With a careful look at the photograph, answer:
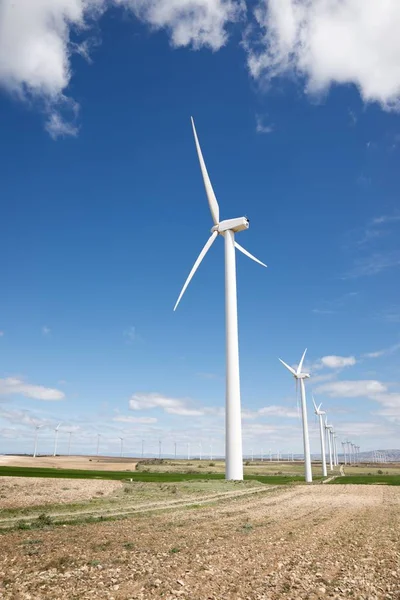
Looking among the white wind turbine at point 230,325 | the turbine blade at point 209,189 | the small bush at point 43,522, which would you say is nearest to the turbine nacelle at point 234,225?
the white wind turbine at point 230,325

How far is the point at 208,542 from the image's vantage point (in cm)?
1995

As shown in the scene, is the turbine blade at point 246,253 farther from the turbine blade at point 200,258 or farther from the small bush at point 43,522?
the small bush at point 43,522

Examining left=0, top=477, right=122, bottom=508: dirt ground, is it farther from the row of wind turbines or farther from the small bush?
the row of wind turbines

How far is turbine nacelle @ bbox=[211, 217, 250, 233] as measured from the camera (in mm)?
65188

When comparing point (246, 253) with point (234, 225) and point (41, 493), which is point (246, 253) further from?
point (41, 493)

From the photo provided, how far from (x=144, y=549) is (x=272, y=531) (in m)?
7.82

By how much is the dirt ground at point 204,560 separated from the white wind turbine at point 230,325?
2896 cm

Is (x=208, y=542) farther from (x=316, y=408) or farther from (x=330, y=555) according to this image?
(x=316, y=408)

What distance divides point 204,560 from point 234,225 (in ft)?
172

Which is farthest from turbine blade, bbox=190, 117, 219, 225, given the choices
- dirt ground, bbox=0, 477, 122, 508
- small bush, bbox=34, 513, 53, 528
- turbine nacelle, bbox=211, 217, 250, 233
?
small bush, bbox=34, 513, 53, 528

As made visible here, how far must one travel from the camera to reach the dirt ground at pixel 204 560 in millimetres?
12945

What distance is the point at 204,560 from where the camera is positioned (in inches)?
647

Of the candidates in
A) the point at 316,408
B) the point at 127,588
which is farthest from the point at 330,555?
the point at 316,408

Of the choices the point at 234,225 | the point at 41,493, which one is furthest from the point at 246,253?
the point at 41,493
